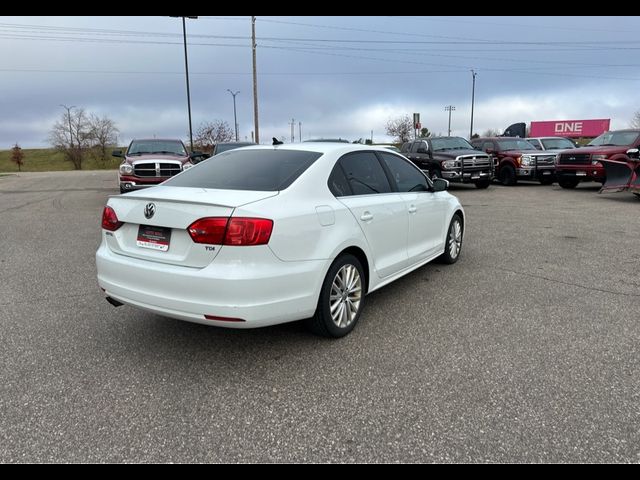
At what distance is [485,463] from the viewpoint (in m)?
2.39

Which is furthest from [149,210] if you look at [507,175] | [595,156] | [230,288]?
[507,175]

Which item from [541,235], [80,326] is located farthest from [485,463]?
[541,235]

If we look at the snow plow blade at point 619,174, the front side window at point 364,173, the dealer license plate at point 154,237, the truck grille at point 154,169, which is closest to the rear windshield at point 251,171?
the front side window at point 364,173

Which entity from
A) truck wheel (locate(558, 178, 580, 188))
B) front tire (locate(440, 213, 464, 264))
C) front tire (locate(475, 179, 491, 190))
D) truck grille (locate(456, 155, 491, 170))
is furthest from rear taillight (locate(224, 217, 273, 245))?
truck wheel (locate(558, 178, 580, 188))

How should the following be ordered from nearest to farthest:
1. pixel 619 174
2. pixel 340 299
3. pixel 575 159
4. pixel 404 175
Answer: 1. pixel 340 299
2. pixel 404 175
3. pixel 619 174
4. pixel 575 159

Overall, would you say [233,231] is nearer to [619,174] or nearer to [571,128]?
[619,174]

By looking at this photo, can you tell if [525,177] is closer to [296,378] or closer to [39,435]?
[296,378]

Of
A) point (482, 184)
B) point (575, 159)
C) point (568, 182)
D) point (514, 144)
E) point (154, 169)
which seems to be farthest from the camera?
point (514, 144)

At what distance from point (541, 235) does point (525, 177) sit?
37.5ft

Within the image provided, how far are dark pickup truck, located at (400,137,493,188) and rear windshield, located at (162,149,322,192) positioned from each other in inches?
520

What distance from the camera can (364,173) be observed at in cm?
443

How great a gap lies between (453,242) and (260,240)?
378cm

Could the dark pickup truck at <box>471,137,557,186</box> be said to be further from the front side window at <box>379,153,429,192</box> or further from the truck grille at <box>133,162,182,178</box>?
the front side window at <box>379,153,429,192</box>

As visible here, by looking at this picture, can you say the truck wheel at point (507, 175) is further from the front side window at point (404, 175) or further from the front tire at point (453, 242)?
the front side window at point (404, 175)
